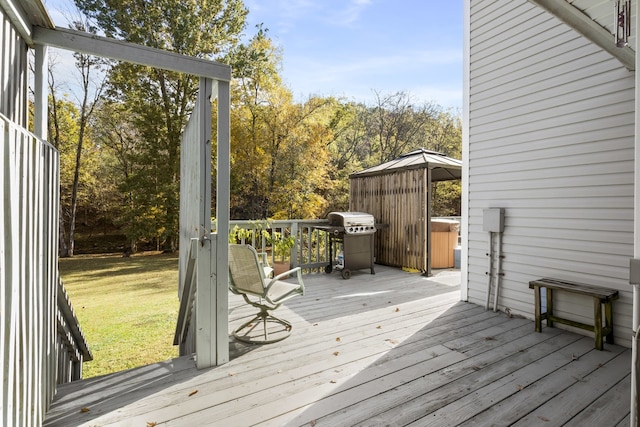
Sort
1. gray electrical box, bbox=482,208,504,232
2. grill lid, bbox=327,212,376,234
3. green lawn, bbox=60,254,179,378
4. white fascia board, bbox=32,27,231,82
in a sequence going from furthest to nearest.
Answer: grill lid, bbox=327,212,376,234, green lawn, bbox=60,254,179,378, gray electrical box, bbox=482,208,504,232, white fascia board, bbox=32,27,231,82

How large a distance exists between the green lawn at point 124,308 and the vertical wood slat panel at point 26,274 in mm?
2297

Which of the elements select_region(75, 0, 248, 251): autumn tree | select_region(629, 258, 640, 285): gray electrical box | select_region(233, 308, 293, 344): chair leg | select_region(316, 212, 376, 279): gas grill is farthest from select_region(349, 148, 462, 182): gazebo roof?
select_region(75, 0, 248, 251): autumn tree

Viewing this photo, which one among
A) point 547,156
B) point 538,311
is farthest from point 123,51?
point 538,311

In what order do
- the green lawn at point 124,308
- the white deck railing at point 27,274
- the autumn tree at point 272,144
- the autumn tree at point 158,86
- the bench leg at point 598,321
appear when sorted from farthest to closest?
the autumn tree at point 272,144
the autumn tree at point 158,86
the green lawn at point 124,308
the bench leg at point 598,321
the white deck railing at point 27,274

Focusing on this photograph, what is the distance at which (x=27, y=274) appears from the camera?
1523 millimetres

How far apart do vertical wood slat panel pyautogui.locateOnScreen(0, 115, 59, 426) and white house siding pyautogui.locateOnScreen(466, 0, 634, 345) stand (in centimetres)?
434

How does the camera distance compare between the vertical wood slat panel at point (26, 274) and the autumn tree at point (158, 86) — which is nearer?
the vertical wood slat panel at point (26, 274)

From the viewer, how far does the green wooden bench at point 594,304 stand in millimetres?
2822

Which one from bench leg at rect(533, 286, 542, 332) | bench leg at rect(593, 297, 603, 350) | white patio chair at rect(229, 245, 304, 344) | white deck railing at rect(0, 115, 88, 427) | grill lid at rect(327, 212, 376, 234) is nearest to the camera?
white deck railing at rect(0, 115, 88, 427)

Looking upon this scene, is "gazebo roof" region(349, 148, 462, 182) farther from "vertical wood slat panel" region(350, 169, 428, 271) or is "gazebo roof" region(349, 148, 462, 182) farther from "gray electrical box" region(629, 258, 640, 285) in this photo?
"gray electrical box" region(629, 258, 640, 285)

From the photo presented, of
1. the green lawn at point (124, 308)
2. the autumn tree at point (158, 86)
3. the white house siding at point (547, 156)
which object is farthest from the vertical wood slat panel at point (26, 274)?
the autumn tree at point (158, 86)

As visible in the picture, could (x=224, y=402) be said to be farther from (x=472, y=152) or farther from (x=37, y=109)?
(x=472, y=152)

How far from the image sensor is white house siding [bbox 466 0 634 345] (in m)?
2.94

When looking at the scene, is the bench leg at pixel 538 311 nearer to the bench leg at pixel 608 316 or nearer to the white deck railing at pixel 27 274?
the bench leg at pixel 608 316
